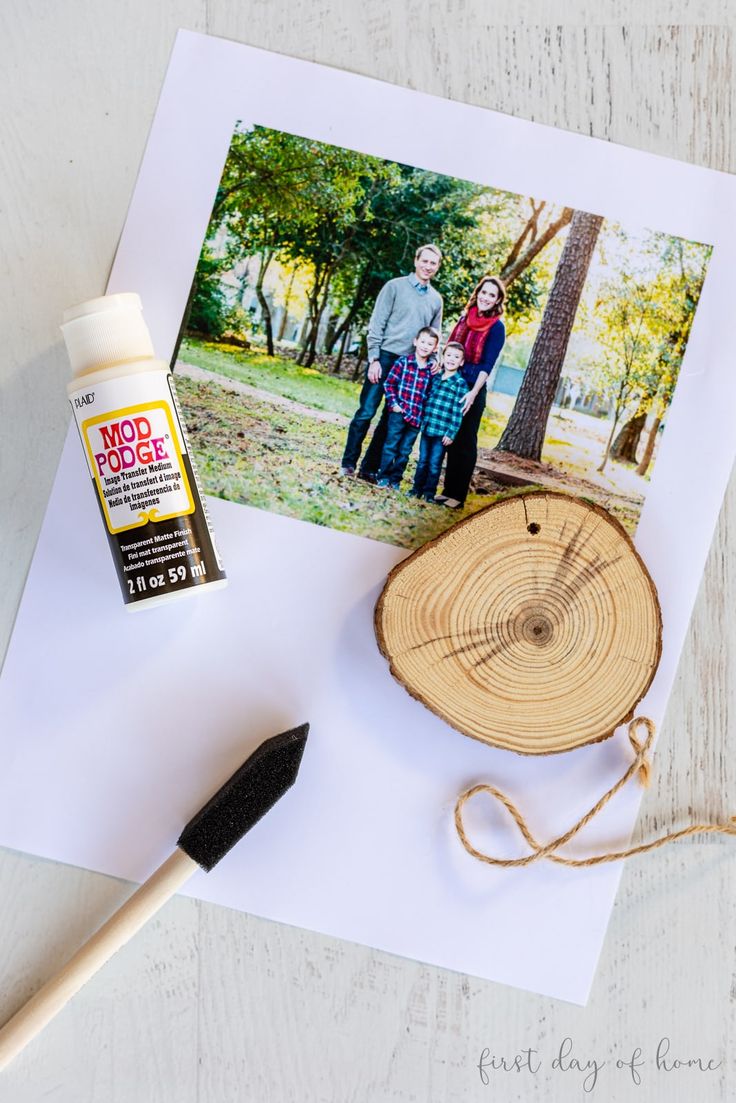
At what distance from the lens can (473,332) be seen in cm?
48

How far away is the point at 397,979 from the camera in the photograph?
481mm

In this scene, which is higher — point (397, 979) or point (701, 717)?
point (701, 717)

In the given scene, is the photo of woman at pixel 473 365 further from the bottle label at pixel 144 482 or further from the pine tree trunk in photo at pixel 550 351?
the bottle label at pixel 144 482

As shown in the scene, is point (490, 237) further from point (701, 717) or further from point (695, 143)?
point (701, 717)

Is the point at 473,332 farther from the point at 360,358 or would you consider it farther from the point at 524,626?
the point at 524,626

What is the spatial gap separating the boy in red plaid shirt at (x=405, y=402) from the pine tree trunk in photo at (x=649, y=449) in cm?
14

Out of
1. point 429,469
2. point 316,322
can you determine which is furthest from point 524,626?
point 316,322

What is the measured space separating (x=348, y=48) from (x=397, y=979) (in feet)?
1.84

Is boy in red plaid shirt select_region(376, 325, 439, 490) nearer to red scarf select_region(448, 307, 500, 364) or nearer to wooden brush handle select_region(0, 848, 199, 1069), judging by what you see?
red scarf select_region(448, 307, 500, 364)

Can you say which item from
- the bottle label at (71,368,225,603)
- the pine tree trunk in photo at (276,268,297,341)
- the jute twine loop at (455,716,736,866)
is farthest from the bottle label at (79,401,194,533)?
the jute twine loop at (455,716,736,866)

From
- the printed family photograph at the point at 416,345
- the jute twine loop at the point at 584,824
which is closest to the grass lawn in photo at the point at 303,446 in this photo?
the printed family photograph at the point at 416,345

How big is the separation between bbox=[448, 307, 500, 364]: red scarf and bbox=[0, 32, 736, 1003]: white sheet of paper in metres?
0.08

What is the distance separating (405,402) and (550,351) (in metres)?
0.09

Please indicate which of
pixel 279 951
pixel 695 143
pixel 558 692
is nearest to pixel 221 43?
pixel 695 143
